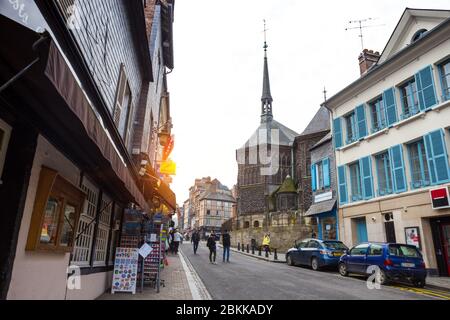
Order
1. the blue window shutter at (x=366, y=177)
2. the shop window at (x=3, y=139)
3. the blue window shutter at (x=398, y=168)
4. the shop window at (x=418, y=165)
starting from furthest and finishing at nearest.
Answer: the blue window shutter at (x=366, y=177) → the blue window shutter at (x=398, y=168) → the shop window at (x=418, y=165) → the shop window at (x=3, y=139)

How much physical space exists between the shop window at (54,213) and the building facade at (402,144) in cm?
1326

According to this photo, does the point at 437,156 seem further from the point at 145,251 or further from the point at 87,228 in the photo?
the point at 87,228

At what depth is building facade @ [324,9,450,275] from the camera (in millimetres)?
13000

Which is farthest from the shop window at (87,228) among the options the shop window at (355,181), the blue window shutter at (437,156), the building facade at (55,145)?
the shop window at (355,181)

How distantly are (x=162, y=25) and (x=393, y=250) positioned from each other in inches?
526

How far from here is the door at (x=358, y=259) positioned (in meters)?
11.7

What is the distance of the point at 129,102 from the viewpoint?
31.9 ft

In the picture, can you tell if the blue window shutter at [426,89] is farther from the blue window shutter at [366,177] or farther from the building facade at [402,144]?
the blue window shutter at [366,177]

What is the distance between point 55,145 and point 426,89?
15.1 meters

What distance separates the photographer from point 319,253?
48.4 ft

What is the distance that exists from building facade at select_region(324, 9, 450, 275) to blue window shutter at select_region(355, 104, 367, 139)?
56mm

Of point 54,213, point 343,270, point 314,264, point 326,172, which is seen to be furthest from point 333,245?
A: point 54,213

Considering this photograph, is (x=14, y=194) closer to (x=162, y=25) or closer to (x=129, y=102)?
(x=129, y=102)
